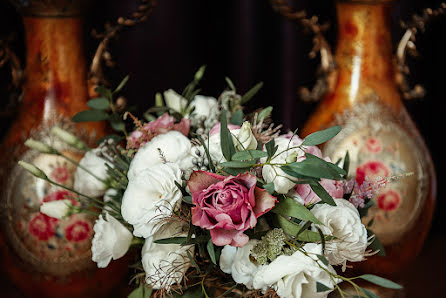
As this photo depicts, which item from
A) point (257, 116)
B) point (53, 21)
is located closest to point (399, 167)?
point (257, 116)

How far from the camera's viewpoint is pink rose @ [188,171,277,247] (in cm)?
44

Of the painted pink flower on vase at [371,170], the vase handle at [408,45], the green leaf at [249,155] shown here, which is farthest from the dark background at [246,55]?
the green leaf at [249,155]

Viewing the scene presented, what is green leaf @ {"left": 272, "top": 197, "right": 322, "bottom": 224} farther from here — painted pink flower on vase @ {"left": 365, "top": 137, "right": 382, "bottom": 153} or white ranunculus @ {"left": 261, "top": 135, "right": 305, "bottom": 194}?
painted pink flower on vase @ {"left": 365, "top": 137, "right": 382, "bottom": 153}

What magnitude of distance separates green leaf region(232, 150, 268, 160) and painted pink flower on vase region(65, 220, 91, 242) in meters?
0.37

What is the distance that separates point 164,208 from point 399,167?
0.46 meters

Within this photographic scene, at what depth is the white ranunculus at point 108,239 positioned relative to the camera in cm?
52

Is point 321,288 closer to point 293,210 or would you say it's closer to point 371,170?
point 293,210

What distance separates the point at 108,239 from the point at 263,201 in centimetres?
18

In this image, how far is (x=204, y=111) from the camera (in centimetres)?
65

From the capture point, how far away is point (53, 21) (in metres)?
0.75

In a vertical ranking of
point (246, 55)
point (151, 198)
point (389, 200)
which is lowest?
point (389, 200)

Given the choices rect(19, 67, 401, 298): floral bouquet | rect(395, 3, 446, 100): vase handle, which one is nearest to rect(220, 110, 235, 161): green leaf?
rect(19, 67, 401, 298): floral bouquet

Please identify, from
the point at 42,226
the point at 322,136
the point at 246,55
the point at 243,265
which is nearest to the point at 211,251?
the point at 243,265

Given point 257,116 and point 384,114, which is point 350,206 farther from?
point 384,114
